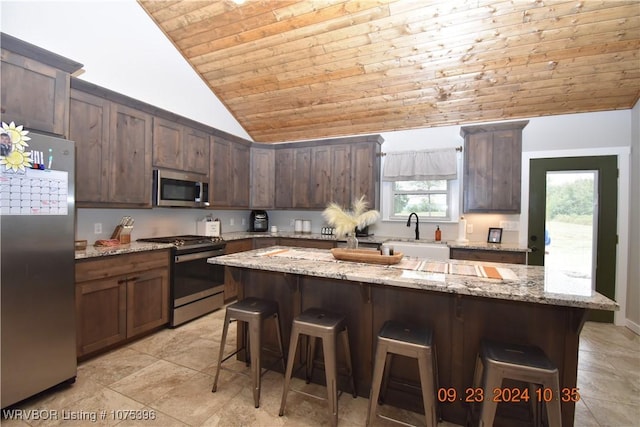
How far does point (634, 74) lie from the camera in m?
3.07

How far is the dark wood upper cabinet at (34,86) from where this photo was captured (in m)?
2.02

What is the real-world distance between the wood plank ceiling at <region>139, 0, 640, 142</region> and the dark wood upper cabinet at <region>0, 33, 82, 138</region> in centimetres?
174

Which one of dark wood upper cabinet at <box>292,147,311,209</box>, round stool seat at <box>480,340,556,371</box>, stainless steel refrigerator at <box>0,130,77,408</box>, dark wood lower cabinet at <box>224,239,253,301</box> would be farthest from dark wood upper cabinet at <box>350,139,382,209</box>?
stainless steel refrigerator at <box>0,130,77,408</box>

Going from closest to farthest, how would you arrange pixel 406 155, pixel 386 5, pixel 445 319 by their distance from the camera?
1. pixel 445 319
2. pixel 386 5
3. pixel 406 155

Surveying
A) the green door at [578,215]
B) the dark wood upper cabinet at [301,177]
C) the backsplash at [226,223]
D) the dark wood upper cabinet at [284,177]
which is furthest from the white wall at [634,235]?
the dark wood upper cabinet at [284,177]

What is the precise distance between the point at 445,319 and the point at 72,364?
9.02ft

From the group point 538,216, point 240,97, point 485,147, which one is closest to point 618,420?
point 538,216

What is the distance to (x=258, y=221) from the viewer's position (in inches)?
201

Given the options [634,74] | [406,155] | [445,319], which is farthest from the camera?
[406,155]

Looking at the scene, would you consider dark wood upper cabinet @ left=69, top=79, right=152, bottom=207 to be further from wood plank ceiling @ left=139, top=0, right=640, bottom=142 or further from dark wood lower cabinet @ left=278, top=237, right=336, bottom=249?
dark wood lower cabinet @ left=278, top=237, right=336, bottom=249

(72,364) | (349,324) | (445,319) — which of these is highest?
(445,319)

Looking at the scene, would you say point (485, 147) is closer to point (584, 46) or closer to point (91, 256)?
point (584, 46)

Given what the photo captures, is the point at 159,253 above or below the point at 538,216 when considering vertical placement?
below

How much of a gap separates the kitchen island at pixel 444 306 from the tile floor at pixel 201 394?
0.35 meters
